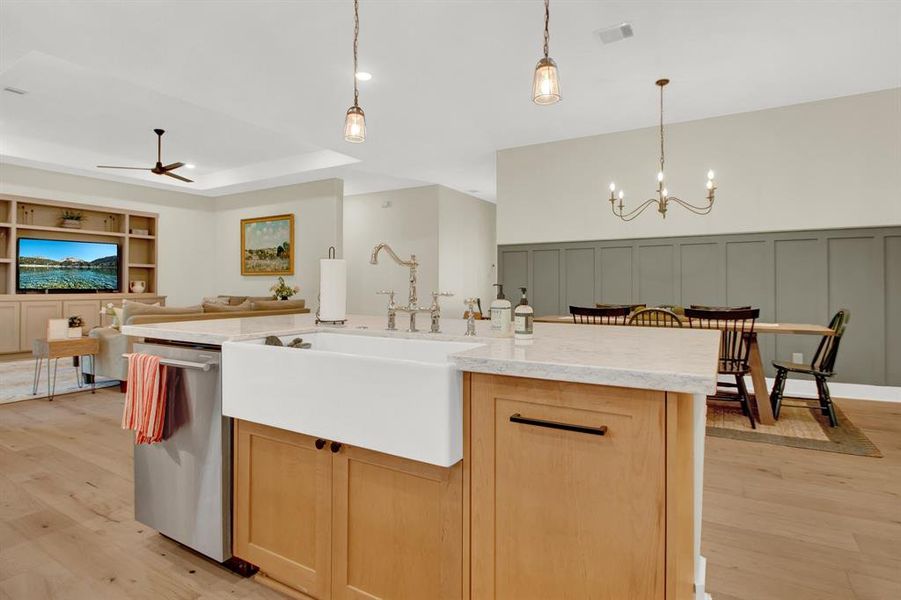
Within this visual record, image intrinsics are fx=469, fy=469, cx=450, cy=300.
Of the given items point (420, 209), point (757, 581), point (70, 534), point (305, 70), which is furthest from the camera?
point (420, 209)

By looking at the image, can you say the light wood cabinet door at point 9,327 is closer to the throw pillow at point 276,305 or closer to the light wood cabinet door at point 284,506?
the throw pillow at point 276,305

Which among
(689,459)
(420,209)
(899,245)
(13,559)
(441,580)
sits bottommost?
(13,559)

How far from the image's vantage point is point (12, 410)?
416cm

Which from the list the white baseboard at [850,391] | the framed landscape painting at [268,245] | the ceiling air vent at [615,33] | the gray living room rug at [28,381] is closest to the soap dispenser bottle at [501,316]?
the ceiling air vent at [615,33]

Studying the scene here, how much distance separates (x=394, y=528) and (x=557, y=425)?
2.01 feet

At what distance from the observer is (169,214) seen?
28.1 ft

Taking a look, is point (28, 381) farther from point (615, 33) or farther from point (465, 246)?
point (615, 33)

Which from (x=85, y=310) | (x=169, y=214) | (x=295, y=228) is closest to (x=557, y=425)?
(x=295, y=228)

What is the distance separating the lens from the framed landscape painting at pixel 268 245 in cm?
822

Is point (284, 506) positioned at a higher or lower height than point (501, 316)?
lower

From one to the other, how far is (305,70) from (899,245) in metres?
5.57

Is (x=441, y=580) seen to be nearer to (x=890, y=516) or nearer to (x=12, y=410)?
(x=890, y=516)

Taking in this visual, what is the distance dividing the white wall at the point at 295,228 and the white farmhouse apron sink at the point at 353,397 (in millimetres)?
6117

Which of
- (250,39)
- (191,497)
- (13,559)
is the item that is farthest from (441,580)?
(250,39)
